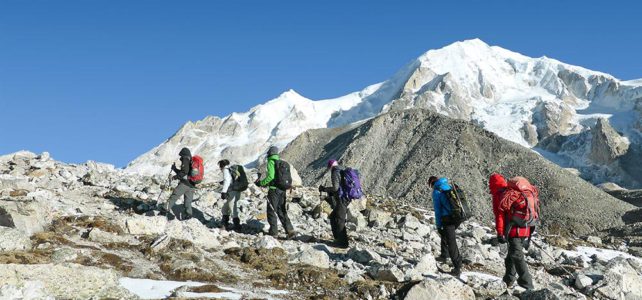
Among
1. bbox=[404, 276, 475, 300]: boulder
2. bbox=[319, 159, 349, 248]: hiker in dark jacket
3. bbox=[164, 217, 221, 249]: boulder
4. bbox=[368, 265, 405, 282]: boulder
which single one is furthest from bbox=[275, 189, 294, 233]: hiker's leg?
bbox=[404, 276, 475, 300]: boulder

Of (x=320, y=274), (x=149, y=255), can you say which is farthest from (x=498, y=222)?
(x=149, y=255)

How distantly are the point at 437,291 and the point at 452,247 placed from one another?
3604 millimetres

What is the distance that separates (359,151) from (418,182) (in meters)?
23.7

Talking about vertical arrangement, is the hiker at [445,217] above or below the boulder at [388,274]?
above

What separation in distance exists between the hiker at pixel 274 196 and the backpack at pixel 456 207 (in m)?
5.18

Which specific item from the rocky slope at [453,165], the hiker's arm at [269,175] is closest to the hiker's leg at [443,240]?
the hiker's arm at [269,175]

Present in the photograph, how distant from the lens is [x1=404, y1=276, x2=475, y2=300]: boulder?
372 inches

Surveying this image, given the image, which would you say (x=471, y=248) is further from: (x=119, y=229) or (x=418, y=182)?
(x=418, y=182)

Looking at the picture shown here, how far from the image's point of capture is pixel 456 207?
12836 mm

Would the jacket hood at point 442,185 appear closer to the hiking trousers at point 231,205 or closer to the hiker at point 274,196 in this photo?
the hiker at point 274,196

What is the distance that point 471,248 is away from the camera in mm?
16625

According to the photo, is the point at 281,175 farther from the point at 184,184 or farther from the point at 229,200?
the point at 184,184

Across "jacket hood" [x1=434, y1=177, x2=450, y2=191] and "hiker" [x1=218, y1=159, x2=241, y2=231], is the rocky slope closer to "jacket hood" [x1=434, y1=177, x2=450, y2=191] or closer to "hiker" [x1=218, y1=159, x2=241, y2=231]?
"hiker" [x1=218, y1=159, x2=241, y2=231]

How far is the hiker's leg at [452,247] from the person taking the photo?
12742 millimetres
